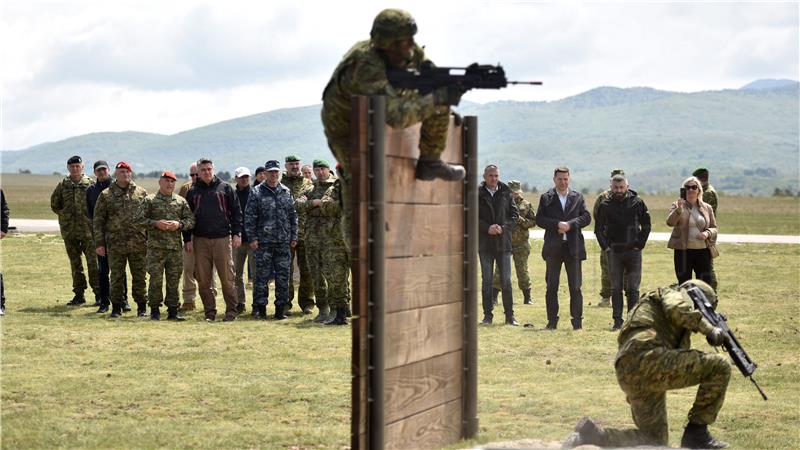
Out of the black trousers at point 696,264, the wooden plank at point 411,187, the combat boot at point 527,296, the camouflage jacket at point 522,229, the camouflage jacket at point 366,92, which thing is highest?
the camouflage jacket at point 366,92

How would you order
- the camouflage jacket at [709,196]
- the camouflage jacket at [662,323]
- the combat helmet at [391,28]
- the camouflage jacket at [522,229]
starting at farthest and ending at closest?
1. the camouflage jacket at [522,229]
2. the camouflage jacket at [709,196]
3. the camouflage jacket at [662,323]
4. the combat helmet at [391,28]

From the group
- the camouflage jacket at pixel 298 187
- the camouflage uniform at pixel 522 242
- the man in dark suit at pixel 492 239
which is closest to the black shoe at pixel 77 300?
the camouflage jacket at pixel 298 187

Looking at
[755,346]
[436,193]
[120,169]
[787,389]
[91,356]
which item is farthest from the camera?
[120,169]

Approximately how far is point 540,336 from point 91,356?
5584 mm

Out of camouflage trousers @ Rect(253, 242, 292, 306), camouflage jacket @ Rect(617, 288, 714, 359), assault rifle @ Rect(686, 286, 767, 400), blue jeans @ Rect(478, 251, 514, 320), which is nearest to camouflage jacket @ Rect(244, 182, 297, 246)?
camouflage trousers @ Rect(253, 242, 292, 306)

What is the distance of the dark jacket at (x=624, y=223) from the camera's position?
53.5ft

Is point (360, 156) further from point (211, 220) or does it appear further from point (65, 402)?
point (211, 220)

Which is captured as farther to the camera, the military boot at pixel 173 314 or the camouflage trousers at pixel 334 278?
the military boot at pixel 173 314

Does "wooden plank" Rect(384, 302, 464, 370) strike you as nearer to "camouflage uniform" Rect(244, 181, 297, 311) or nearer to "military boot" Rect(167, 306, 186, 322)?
"camouflage uniform" Rect(244, 181, 297, 311)

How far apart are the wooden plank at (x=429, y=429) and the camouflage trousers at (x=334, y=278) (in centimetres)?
726

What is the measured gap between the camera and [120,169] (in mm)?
17078

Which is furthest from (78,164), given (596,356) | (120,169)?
(596,356)

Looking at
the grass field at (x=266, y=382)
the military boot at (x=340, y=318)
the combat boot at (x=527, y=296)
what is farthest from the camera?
the combat boot at (x=527, y=296)

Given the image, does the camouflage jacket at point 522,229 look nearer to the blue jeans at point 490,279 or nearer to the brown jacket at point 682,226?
the blue jeans at point 490,279
